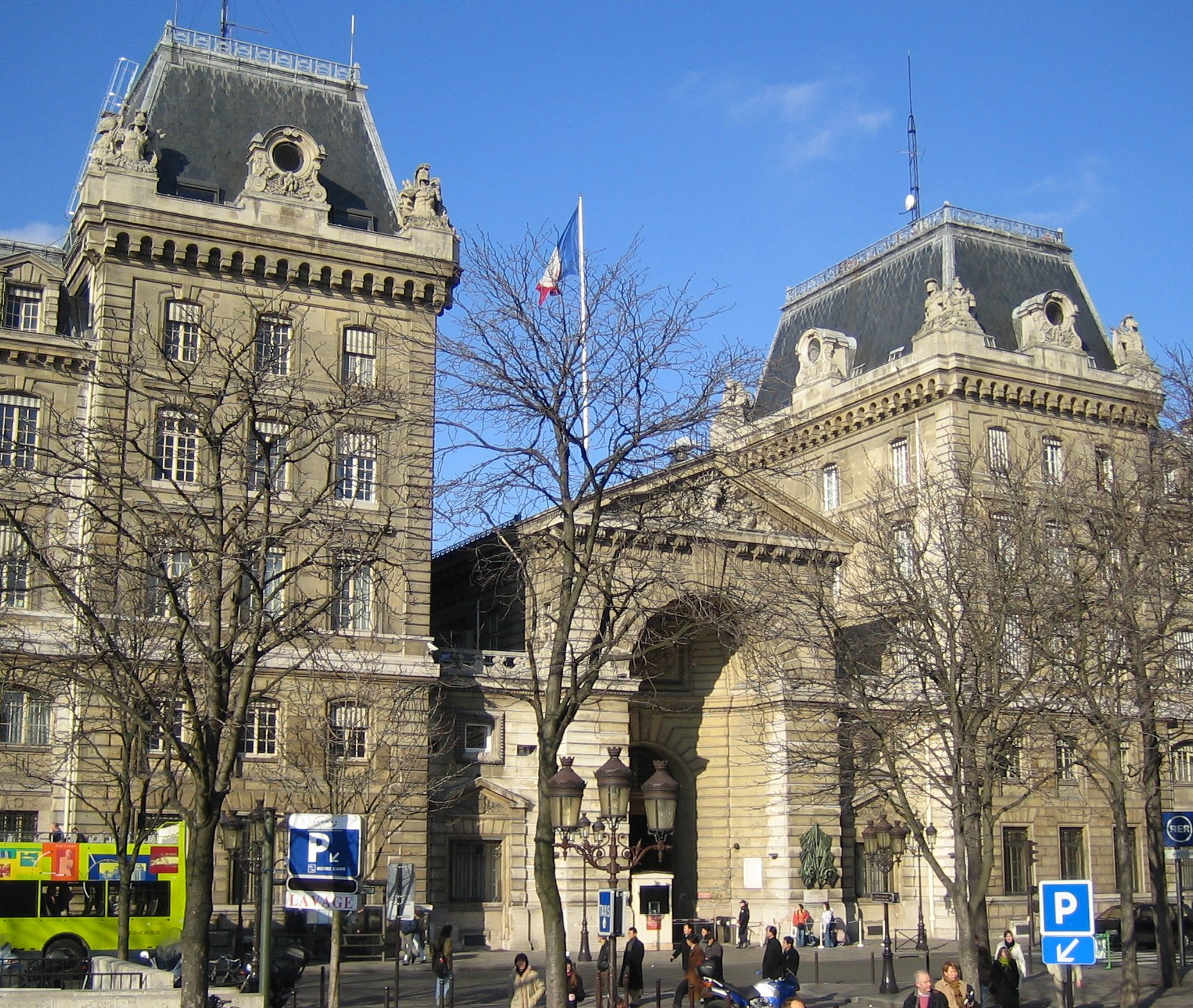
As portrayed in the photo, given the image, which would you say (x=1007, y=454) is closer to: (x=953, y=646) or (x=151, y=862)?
(x=953, y=646)

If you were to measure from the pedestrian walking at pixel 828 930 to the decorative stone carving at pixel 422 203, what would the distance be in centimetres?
2539

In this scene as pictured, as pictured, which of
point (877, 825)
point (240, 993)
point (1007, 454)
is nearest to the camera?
point (240, 993)

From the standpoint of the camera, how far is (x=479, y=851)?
154 feet

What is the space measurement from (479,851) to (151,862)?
37.7 feet

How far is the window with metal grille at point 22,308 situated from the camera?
44.5 m

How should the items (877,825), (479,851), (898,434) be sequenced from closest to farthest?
(877,825) → (479,851) → (898,434)

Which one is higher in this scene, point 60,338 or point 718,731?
point 60,338

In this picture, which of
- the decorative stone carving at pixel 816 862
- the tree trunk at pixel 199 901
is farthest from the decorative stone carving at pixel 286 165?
the tree trunk at pixel 199 901

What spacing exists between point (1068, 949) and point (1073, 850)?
142 ft

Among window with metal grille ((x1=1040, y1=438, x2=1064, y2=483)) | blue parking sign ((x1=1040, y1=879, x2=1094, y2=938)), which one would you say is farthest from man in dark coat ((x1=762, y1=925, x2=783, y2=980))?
window with metal grille ((x1=1040, y1=438, x2=1064, y2=483))

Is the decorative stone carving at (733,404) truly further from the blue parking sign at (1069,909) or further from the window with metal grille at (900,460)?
the window with metal grille at (900,460)

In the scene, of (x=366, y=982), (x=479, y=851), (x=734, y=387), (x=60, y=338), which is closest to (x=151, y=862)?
(x=366, y=982)

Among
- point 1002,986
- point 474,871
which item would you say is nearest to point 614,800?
point 1002,986

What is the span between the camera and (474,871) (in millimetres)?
46656
